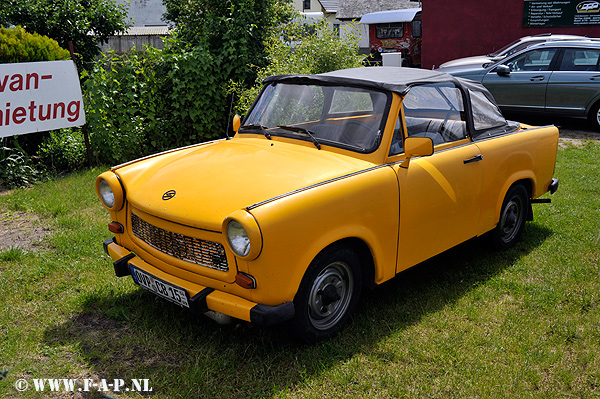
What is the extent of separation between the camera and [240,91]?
884 centimetres

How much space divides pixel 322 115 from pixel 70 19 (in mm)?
9773

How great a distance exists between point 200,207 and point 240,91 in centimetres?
581

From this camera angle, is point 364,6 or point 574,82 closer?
point 574,82

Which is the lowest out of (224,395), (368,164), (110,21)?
(224,395)

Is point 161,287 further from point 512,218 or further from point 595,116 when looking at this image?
point 595,116

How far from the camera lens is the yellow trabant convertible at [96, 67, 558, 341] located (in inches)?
125

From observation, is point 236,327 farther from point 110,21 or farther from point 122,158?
point 110,21

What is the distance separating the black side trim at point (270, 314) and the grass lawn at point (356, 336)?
451 mm

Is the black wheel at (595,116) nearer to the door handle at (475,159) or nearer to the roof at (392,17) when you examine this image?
the door handle at (475,159)

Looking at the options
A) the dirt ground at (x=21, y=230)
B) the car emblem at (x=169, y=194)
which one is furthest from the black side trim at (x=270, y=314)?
the dirt ground at (x=21, y=230)

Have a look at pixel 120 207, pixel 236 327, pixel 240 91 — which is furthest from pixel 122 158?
pixel 236 327

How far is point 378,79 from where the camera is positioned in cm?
425

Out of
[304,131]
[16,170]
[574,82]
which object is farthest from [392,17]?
[304,131]

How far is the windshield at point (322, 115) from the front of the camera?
4.02 meters
